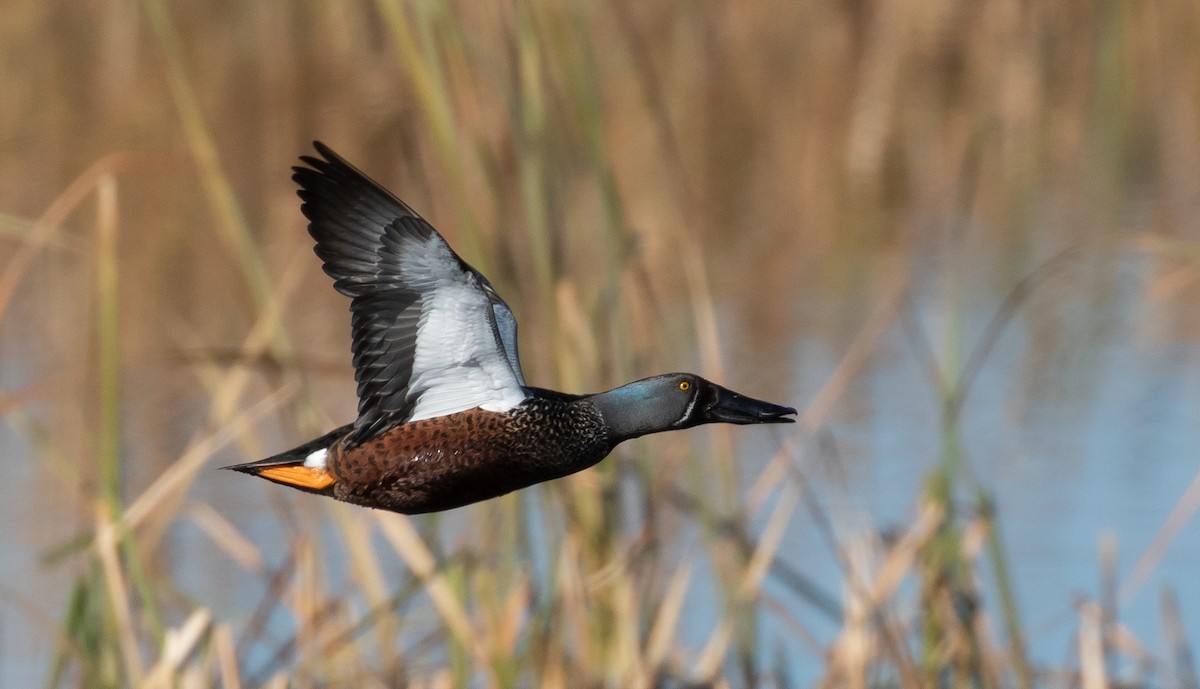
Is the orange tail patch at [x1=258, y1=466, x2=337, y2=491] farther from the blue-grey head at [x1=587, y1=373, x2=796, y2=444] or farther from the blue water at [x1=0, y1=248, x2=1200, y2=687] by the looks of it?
the blue water at [x1=0, y1=248, x2=1200, y2=687]

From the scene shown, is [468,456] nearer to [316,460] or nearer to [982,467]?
[316,460]

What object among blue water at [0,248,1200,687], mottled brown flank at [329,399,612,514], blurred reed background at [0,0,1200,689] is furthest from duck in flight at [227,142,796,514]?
blue water at [0,248,1200,687]

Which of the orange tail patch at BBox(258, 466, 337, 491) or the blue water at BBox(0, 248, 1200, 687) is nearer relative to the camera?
the orange tail patch at BBox(258, 466, 337, 491)

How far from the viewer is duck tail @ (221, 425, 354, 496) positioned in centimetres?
260

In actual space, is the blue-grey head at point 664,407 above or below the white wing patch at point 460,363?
below

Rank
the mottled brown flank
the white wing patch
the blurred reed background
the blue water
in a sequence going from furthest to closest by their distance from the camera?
the blue water, the blurred reed background, the white wing patch, the mottled brown flank

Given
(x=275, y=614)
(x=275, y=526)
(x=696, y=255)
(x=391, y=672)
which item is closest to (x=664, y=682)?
(x=391, y=672)

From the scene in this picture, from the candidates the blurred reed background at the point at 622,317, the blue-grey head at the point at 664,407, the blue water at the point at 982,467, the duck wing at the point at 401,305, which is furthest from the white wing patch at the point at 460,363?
the blue water at the point at 982,467

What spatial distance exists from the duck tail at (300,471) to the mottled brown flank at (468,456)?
19mm

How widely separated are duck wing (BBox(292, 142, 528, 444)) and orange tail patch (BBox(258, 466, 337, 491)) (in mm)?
77

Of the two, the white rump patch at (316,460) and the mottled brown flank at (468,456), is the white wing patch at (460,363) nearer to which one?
the mottled brown flank at (468,456)

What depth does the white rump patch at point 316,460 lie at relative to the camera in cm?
269

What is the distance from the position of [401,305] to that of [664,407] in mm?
450

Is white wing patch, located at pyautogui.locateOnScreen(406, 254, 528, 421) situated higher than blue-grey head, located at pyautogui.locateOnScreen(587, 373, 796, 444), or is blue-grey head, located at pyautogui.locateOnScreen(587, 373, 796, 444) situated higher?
white wing patch, located at pyautogui.locateOnScreen(406, 254, 528, 421)
